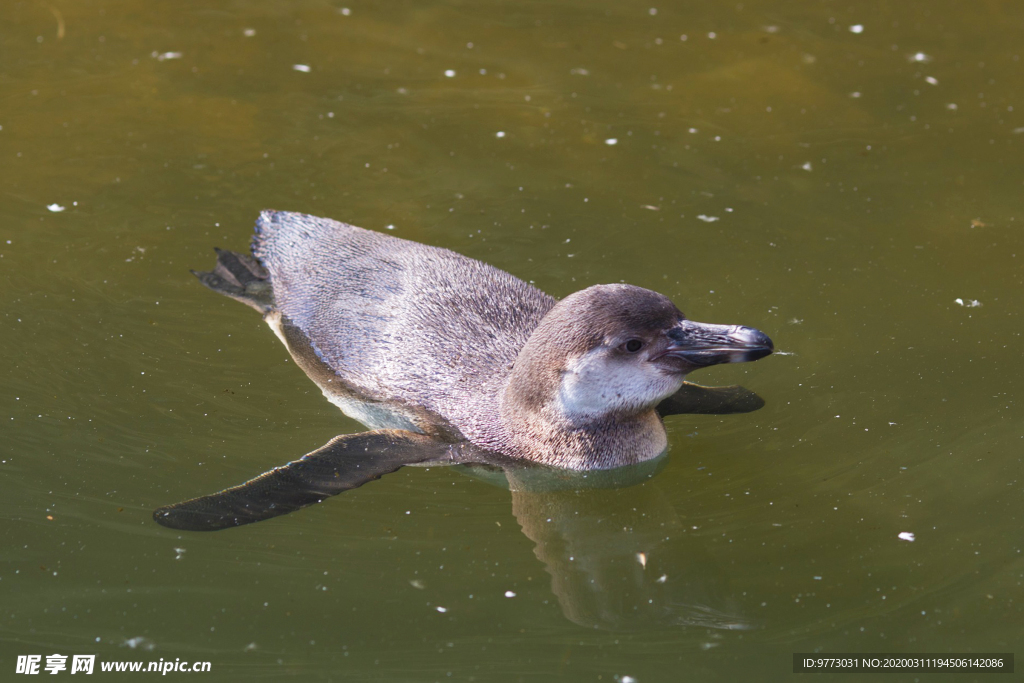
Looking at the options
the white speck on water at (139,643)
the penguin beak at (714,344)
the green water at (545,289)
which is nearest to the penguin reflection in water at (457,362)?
the penguin beak at (714,344)

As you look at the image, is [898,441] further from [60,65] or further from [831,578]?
[60,65]

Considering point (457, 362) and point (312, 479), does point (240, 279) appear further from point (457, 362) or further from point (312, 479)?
point (312, 479)

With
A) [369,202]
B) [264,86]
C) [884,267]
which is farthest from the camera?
[264,86]

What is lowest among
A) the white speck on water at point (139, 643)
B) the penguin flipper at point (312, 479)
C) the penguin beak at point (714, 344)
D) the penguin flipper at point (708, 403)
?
the white speck on water at point (139, 643)

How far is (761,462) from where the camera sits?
5.15 m

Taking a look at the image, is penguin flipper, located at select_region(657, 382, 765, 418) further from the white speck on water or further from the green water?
the white speck on water

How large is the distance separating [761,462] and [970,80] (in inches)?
192

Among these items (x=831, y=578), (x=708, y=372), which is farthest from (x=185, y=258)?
(x=831, y=578)

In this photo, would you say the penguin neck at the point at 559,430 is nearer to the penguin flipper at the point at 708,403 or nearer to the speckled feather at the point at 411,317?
the speckled feather at the point at 411,317

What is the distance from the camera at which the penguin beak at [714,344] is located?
178 inches

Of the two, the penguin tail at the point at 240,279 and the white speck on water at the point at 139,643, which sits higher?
the penguin tail at the point at 240,279

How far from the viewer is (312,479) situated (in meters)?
4.78

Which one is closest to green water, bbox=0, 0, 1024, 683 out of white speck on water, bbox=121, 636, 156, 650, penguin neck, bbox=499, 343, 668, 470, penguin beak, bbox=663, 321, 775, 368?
white speck on water, bbox=121, 636, 156, 650

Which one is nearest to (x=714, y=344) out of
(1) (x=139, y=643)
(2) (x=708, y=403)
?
(2) (x=708, y=403)
